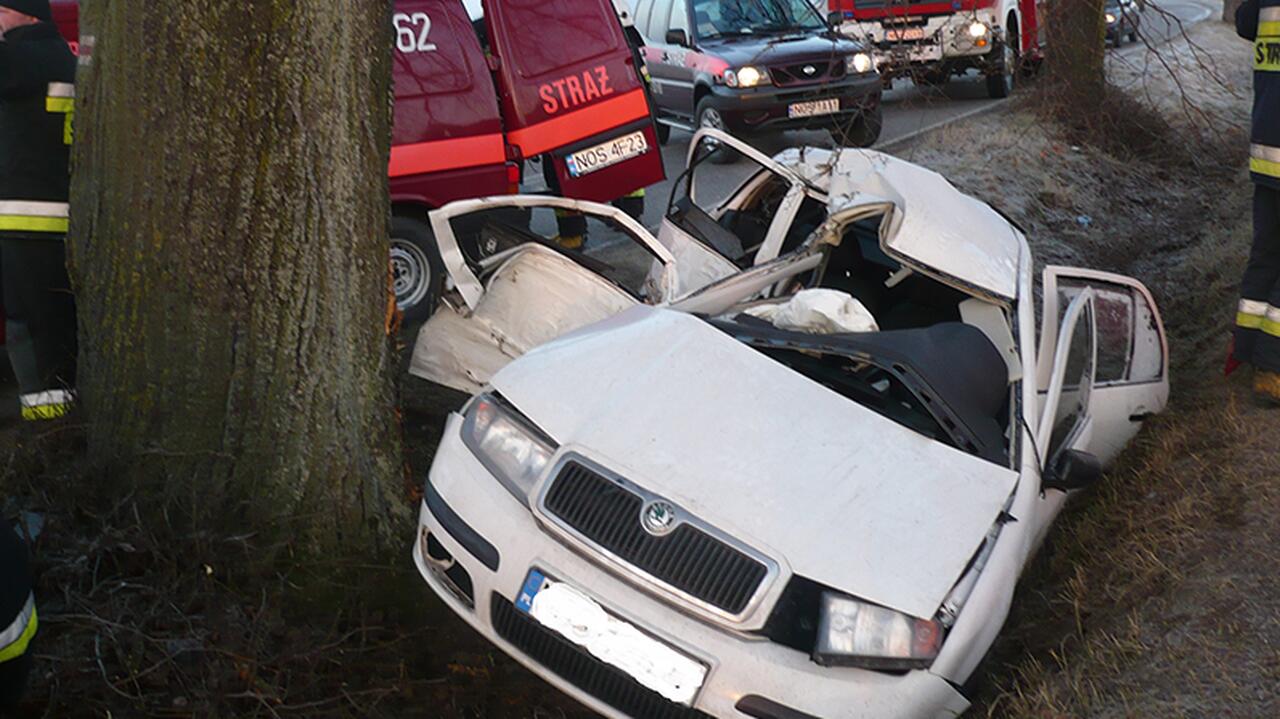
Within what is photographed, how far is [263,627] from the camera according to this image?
3.53 metres

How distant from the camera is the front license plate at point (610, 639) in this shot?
3.10 metres

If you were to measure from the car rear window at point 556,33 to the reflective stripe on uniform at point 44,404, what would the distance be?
11.0 feet

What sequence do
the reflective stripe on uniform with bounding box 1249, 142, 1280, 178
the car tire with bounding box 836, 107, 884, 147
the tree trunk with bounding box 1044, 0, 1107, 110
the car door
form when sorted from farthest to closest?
the car tire with bounding box 836, 107, 884, 147, the tree trunk with bounding box 1044, 0, 1107, 110, the reflective stripe on uniform with bounding box 1249, 142, 1280, 178, the car door

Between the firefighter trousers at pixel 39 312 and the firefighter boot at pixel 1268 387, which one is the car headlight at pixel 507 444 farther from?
the firefighter boot at pixel 1268 387

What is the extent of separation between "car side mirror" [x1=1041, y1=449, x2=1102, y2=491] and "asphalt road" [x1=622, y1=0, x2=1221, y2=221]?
2990 millimetres

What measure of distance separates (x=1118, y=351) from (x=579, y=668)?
9.30 feet

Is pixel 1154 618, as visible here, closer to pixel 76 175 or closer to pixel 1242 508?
pixel 1242 508

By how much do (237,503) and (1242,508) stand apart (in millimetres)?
3266

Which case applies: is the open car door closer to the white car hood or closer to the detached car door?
the white car hood

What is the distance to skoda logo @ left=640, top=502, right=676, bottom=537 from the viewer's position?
3.24 m

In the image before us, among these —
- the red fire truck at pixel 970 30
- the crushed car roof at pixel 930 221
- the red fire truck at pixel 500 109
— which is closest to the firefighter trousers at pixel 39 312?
the red fire truck at pixel 500 109

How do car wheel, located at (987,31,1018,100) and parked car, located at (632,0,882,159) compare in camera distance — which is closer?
parked car, located at (632,0,882,159)

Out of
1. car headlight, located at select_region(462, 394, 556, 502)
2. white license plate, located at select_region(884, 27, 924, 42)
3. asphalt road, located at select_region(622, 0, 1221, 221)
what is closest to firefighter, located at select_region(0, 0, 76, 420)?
car headlight, located at select_region(462, 394, 556, 502)

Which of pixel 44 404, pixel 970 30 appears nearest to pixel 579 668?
pixel 44 404
